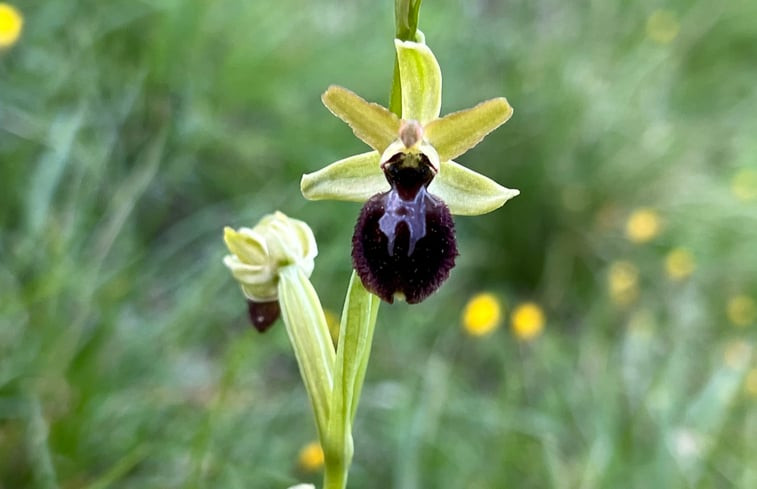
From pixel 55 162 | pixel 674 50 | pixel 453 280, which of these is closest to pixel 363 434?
pixel 453 280

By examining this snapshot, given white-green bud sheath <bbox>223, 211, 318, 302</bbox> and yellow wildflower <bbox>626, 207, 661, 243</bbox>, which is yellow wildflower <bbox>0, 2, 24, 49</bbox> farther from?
yellow wildflower <bbox>626, 207, 661, 243</bbox>

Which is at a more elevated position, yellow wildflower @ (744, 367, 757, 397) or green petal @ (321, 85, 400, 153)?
green petal @ (321, 85, 400, 153)

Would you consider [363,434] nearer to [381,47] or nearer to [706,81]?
[381,47]

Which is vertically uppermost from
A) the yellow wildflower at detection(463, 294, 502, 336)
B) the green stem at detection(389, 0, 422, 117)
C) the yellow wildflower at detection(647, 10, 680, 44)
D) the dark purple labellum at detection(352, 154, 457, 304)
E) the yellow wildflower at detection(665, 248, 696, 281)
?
the yellow wildflower at detection(647, 10, 680, 44)

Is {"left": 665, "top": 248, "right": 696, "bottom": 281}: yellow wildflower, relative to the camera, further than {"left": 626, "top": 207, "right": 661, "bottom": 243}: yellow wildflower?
No

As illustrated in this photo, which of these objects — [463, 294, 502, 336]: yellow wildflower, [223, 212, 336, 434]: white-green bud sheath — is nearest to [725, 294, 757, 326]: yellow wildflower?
[463, 294, 502, 336]: yellow wildflower

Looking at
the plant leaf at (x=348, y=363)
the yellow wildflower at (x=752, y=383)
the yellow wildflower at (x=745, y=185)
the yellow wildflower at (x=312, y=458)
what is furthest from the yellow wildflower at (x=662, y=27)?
the plant leaf at (x=348, y=363)

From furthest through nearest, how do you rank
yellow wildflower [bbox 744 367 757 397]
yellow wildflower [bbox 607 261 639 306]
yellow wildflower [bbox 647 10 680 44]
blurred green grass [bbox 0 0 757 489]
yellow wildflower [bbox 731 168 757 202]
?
yellow wildflower [bbox 647 10 680 44] → yellow wildflower [bbox 731 168 757 202] → yellow wildflower [bbox 607 261 639 306] → yellow wildflower [bbox 744 367 757 397] → blurred green grass [bbox 0 0 757 489]

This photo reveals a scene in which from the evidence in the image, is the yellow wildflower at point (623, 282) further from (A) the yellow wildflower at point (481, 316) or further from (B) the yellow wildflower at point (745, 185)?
(A) the yellow wildflower at point (481, 316)
